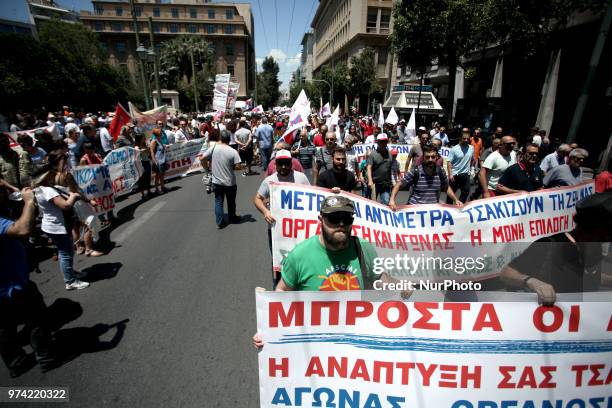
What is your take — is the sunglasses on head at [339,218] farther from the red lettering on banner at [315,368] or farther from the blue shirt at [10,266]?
the blue shirt at [10,266]

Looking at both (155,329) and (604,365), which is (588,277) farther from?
(155,329)

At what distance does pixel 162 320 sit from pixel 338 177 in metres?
2.77

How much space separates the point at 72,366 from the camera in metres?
3.07

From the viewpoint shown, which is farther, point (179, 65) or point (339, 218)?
point (179, 65)

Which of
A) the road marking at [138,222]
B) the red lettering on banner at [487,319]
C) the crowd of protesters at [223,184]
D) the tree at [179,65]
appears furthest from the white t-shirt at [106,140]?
the tree at [179,65]

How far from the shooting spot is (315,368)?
2080 mm

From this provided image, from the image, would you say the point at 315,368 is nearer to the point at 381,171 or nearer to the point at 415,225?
the point at 415,225

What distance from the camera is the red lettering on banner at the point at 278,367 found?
208 cm

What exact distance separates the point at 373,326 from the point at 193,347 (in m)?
2.07

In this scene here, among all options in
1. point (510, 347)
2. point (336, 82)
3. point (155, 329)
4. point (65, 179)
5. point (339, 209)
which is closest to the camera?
point (510, 347)

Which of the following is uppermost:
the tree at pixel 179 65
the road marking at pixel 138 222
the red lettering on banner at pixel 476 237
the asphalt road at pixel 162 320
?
the tree at pixel 179 65


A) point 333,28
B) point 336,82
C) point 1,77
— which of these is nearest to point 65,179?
point 1,77

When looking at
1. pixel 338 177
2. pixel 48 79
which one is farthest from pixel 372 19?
pixel 338 177

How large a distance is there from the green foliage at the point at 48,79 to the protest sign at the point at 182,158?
1597 cm
